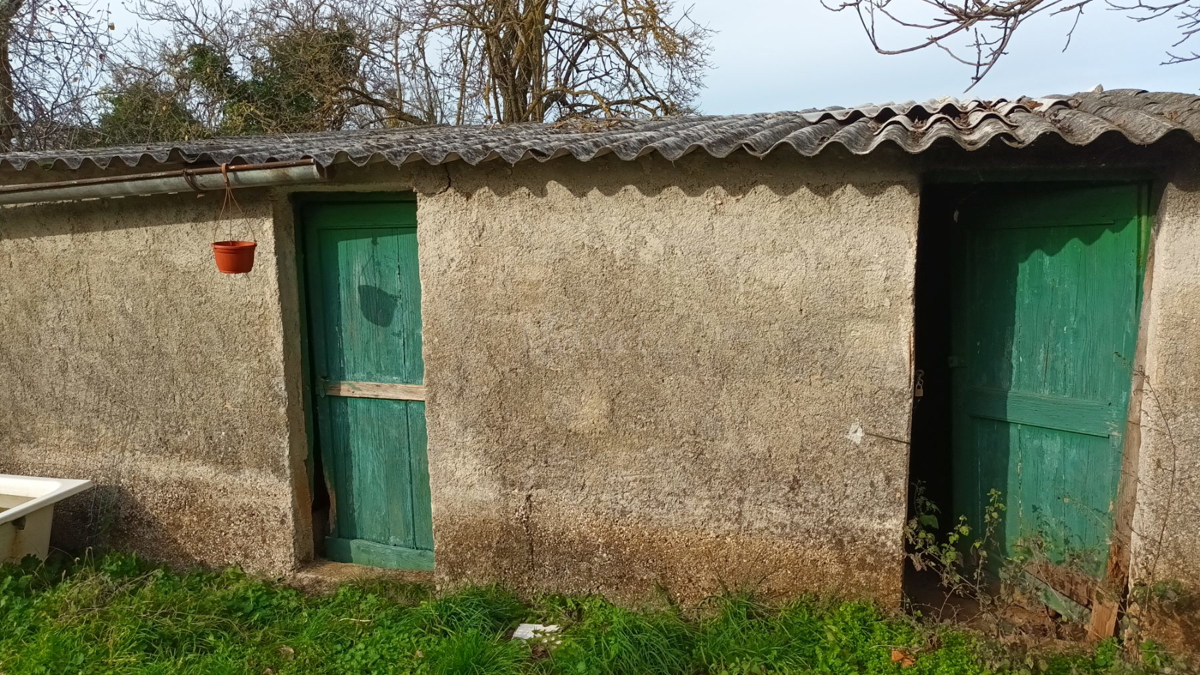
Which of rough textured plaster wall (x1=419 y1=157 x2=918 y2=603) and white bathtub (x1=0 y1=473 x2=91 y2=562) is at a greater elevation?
rough textured plaster wall (x1=419 y1=157 x2=918 y2=603)

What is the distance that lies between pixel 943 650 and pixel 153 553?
464 centimetres

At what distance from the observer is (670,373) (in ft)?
12.8

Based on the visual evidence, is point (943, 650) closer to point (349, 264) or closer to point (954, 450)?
point (954, 450)

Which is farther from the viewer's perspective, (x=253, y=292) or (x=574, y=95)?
(x=574, y=95)

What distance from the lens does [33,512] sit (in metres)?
4.52

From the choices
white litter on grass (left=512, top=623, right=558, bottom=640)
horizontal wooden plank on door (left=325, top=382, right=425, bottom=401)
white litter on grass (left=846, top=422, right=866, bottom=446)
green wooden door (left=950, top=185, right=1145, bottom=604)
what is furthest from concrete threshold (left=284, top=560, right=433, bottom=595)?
green wooden door (left=950, top=185, right=1145, bottom=604)

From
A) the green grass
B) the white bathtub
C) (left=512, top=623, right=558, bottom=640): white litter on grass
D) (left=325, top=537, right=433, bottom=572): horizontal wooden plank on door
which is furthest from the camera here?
(left=325, top=537, right=433, bottom=572): horizontal wooden plank on door

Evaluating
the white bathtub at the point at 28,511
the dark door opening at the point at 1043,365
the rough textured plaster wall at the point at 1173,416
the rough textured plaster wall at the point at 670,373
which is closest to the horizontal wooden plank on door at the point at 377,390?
the rough textured plaster wall at the point at 670,373

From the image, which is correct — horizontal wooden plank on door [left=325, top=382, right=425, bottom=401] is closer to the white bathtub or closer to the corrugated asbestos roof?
the corrugated asbestos roof

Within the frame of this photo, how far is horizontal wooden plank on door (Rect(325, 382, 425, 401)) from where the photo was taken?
4531 mm

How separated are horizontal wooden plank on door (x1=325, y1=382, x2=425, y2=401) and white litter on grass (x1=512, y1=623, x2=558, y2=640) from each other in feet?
4.64

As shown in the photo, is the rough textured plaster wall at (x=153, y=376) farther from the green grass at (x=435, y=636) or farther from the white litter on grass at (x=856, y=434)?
the white litter on grass at (x=856, y=434)

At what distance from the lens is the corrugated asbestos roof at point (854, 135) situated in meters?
3.09

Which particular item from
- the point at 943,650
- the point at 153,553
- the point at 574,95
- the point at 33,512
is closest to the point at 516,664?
the point at 943,650
